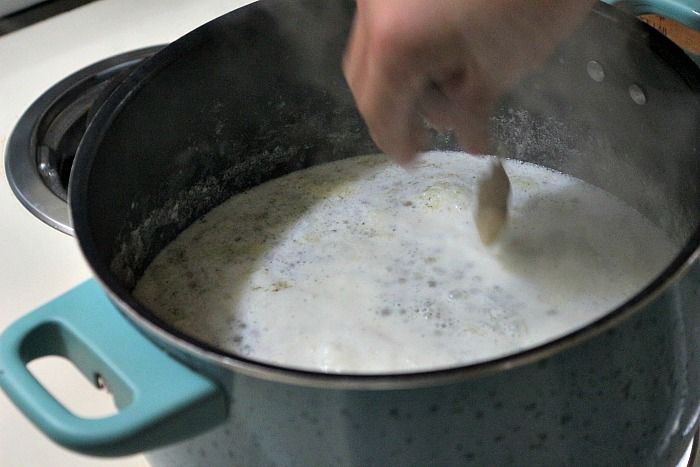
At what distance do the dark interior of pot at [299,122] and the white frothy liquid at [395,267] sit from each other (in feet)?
0.10

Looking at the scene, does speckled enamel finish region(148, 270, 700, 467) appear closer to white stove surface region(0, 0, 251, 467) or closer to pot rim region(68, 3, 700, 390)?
pot rim region(68, 3, 700, 390)

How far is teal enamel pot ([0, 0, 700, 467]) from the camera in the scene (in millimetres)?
452

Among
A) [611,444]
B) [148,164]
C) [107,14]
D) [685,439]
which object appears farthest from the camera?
[107,14]

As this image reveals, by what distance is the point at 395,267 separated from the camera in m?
0.85

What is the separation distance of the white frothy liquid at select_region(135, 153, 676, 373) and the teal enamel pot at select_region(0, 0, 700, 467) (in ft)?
0.16

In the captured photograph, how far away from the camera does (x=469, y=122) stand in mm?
619

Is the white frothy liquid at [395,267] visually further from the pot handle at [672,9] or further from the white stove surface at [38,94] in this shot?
the pot handle at [672,9]

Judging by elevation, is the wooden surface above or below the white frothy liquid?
above

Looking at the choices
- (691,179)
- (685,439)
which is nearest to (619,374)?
(685,439)

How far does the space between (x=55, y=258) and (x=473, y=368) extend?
1.84 ft

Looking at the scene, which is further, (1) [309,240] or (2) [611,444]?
(1) [309,240]

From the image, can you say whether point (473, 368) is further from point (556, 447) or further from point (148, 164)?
point (148, 164)

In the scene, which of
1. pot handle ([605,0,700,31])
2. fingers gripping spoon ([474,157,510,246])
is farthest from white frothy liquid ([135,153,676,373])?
pot handle ([605,0,700,31])

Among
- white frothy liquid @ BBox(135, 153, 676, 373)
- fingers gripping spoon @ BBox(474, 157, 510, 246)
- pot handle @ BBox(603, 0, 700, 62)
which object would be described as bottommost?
white frothy liquid @ BBox(135, 153, 676, 373)
